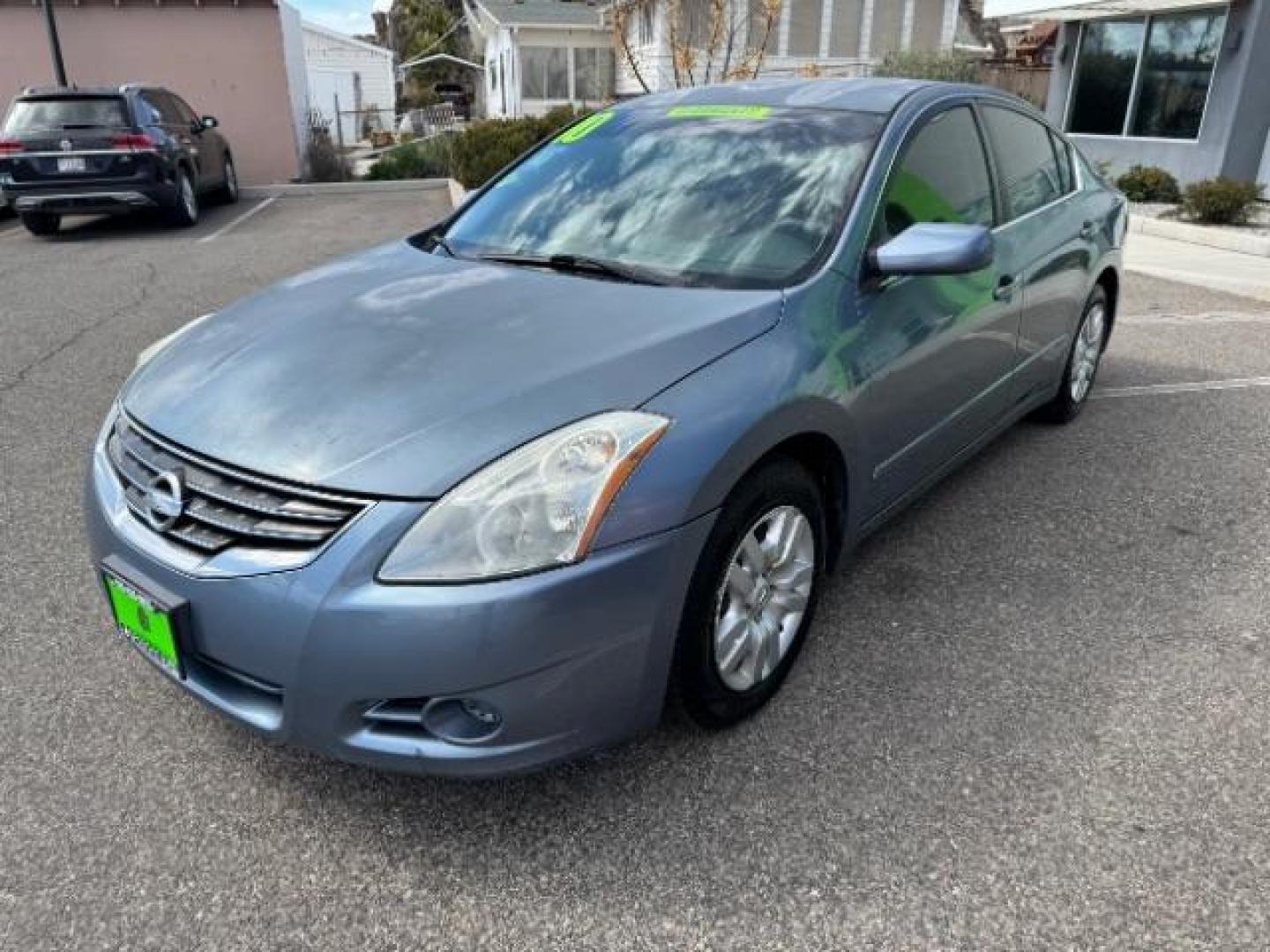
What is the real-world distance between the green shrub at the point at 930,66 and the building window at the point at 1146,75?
3976mm

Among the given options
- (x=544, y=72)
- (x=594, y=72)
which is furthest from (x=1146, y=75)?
(x=544, y=72)

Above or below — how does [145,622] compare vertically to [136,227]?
above

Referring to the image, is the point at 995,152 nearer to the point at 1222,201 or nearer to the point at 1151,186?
the point at 1222,201

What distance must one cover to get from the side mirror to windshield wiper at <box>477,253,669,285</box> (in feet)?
2.04

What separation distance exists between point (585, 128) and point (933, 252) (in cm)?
158

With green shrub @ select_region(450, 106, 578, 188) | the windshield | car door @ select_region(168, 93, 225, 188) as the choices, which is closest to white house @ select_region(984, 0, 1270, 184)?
green shrub @ select_region(450, 106, 578, 188)

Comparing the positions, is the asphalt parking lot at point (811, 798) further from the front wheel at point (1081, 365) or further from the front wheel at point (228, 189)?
the front wheel at point (228, 189)

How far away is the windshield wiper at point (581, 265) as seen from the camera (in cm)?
279

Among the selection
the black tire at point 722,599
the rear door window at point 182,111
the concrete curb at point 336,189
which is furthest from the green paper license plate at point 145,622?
the concrete curb at point 336,189

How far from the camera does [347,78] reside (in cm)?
3709

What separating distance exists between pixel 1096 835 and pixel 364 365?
6.56ft

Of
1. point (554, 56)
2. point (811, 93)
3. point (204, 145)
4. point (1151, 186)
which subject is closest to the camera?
point (811, 93)

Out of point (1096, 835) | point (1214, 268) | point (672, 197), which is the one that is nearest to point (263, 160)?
point (1214, 268)

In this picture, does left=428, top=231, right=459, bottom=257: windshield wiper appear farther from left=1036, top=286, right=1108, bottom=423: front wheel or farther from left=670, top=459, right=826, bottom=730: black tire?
left=1036, top=286, right=1108, bottom=423: front wheel
